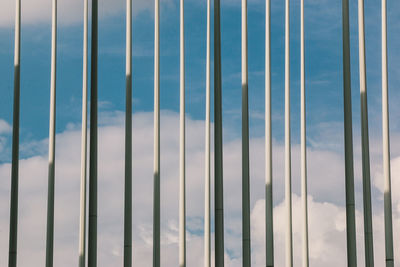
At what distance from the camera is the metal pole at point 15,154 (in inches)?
872

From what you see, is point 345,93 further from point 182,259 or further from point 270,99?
point 182,259

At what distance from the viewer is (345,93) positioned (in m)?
22.8

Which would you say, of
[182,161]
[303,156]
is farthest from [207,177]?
[303,156]

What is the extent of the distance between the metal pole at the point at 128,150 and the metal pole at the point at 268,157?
3643 mm

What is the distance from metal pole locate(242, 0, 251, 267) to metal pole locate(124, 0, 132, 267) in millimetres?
3031

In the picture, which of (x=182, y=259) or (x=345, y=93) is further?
(x=345, y=93)

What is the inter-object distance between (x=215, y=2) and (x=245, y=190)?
5515mm

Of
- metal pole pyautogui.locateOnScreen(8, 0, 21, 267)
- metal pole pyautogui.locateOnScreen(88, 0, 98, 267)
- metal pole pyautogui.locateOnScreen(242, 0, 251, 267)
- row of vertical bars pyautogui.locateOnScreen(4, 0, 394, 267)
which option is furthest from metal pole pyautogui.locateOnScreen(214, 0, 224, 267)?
metal pole pyautogui.locateOnScreen(8, 0, 21, 267)

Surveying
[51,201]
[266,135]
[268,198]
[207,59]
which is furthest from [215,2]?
[51,201]

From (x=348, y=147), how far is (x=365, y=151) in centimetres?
47

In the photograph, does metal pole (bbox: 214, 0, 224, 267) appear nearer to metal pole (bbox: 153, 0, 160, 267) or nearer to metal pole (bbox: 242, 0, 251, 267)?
metal pole (bbox: 242, 0, 251, 267)

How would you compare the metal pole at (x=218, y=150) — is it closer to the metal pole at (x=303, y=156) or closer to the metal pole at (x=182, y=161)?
the metal pole at (x=182, y=161)

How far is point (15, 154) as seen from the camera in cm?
2266

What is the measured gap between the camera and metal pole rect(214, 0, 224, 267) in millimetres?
21500
